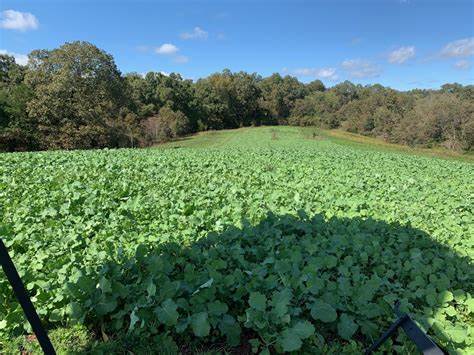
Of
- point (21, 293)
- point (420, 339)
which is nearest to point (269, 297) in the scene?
point (420, 339)

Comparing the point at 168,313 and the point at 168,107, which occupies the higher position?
the point at 168,107

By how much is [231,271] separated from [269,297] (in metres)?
0.63

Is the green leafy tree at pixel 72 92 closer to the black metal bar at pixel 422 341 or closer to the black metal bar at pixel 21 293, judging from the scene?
the black metal bar at pixel 21 293

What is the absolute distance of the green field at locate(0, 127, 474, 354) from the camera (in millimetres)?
3039

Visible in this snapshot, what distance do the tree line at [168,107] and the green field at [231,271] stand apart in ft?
80.2

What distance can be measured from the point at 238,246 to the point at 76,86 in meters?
29.3

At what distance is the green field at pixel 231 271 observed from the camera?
3.04 m

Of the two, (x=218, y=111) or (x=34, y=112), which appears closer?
(x=34, y=112)

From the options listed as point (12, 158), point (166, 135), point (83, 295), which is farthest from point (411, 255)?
point (166, 135)

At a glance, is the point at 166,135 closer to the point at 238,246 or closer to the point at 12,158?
the point at 12,158

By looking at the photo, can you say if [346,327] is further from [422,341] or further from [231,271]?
[231,271]

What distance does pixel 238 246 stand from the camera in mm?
4262

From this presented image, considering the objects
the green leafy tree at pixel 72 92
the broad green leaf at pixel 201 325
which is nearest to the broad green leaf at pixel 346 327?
the broad green leaf at pixel 201 325

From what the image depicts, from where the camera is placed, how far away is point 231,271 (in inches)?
153
